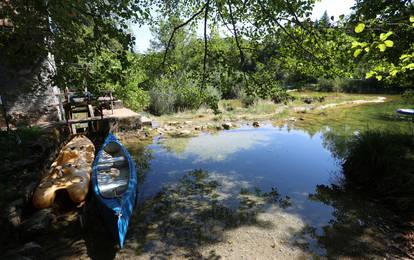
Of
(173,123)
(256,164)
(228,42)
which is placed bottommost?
(256,164)

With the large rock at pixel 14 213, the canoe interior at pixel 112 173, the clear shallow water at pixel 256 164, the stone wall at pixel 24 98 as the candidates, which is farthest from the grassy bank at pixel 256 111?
the large rock at pixel 14 213

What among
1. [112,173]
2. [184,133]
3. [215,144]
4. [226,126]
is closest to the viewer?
[112,173]

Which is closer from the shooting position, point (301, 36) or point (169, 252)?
point (169, 252)

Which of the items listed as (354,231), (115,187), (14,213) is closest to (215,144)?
(115,187)

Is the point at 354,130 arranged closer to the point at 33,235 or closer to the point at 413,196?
the point at 413,196

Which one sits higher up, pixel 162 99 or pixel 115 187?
pixel 162 99

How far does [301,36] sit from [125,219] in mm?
4159

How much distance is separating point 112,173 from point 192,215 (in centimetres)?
213

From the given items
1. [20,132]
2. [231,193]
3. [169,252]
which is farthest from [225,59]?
[20,132]

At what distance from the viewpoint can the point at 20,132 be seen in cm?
684

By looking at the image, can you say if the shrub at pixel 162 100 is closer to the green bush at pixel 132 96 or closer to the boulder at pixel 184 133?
the green bush at pixel 132 96

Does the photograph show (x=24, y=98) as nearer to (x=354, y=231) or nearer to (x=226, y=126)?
(x=226, y=126)

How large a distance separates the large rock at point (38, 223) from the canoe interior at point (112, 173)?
Result: 959 millimetres

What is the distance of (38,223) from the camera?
434cm
